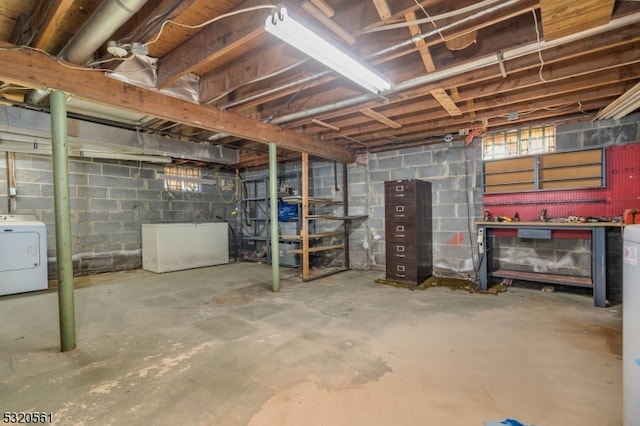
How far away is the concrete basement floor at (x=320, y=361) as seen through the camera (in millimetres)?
1540

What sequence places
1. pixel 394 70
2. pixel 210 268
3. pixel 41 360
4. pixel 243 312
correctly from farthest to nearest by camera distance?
pixel 210 268 → pixel 243 312 → pixel 394 70 → pixel 41 360

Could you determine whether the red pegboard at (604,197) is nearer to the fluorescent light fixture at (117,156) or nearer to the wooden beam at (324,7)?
the wooden beam at (324,7)

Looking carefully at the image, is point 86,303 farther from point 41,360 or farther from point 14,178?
point 14,178

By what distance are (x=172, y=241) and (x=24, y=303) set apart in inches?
85.6

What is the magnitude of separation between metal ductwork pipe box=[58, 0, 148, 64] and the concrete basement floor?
211 centimetres

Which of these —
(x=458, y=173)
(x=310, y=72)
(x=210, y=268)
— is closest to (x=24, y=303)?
(x=210, y=268)

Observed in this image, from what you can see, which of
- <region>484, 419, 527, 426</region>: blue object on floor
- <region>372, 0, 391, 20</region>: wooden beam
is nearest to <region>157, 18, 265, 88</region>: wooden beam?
<region>372, 0, 391, 20</region>: wooden beam

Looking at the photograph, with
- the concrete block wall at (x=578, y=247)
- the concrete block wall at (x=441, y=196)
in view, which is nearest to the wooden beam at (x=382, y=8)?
the concrete block wall at (x=441, y=196)

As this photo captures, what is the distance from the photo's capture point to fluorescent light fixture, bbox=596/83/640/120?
2777mm

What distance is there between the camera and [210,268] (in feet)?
19.2

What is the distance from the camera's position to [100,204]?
5.28 metres

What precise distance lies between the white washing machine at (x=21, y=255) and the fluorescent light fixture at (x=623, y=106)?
22.9 ft

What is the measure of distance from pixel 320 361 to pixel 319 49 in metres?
2.08

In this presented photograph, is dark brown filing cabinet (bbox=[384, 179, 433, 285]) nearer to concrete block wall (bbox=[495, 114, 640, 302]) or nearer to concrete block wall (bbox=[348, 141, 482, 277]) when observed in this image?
concrete block wall (bbox=[348, 141, 482, 277])
